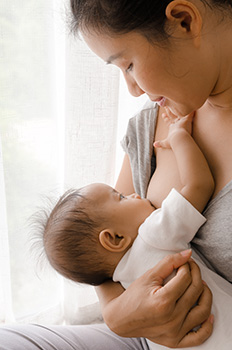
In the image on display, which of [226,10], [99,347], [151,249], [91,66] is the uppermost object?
[226,10]

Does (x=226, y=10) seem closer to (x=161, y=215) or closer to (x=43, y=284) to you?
(x=161, y=215)

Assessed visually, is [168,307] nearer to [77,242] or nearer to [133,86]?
[77,242]

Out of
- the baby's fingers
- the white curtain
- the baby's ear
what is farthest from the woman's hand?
the white curtain

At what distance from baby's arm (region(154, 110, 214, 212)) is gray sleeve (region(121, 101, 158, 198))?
90 mm

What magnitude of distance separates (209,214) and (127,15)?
1.71 ft

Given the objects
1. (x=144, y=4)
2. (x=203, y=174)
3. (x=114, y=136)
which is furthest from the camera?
(x=114, y=136)

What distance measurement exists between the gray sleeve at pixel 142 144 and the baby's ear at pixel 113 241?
0.22 metres

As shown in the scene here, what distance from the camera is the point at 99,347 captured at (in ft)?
4.32

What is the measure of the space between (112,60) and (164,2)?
0.59 feet

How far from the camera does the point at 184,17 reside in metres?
0.94

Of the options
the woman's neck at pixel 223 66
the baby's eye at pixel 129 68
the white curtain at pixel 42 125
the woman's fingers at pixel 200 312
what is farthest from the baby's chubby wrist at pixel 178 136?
the white curtain at pixel 42 125

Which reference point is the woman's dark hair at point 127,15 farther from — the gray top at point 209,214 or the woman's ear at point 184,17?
the gray top at point 209,214

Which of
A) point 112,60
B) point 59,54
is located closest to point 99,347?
point 112,60

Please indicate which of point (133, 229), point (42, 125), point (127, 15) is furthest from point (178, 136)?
point (42, 125)
